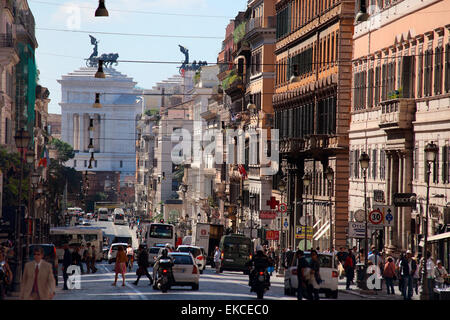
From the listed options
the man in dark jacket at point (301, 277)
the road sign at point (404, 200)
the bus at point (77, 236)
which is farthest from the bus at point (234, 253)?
the man in dark jacket at point (301, 277)

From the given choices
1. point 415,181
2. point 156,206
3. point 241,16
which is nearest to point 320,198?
point 415,181

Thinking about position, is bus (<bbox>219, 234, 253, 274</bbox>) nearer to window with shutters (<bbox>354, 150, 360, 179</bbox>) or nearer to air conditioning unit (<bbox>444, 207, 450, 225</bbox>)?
window with shutters (<bbox>354, 150, 360, 179</bbox>)

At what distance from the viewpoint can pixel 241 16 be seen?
11388 centimetres

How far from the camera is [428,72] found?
49969mm

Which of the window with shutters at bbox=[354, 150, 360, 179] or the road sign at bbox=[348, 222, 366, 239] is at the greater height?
the window with shutters at bbox=[354, 150, 360, 179]

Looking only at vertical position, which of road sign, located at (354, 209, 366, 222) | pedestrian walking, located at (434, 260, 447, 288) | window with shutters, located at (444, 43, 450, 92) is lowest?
pedestrian walking, located at (434, 260, 447, 288)

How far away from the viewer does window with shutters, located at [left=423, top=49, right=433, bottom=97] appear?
49594mm

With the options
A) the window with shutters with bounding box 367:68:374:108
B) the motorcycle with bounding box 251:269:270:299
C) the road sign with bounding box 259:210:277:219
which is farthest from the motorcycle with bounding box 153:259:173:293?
the road sign with bounding box 259:210:277:219

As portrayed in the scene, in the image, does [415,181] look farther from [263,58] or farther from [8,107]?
[263,58]

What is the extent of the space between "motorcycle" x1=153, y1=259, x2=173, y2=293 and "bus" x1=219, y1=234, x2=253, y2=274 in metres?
23.6

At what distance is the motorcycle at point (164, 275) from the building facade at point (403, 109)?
1128 cm

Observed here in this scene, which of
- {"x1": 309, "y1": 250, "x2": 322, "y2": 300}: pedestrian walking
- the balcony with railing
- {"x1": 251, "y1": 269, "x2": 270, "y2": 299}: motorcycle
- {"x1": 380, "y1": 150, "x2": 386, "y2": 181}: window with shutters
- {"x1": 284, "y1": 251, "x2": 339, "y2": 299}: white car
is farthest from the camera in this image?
{"x1": 380, "y1": 150, "x2": 386, "y2": 181}: window with shutters

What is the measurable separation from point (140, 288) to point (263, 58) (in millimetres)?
55183

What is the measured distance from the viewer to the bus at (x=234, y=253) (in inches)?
2527
